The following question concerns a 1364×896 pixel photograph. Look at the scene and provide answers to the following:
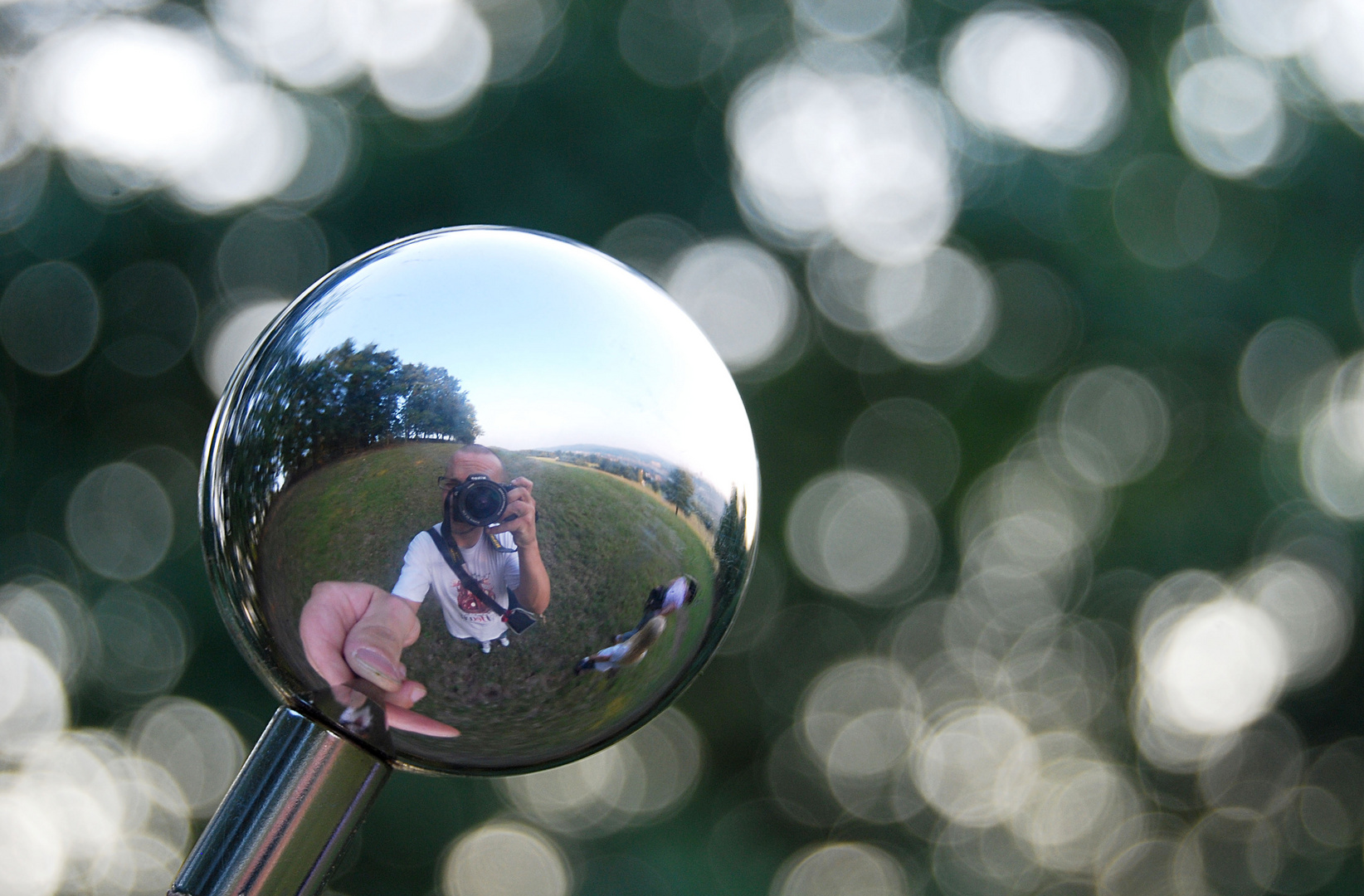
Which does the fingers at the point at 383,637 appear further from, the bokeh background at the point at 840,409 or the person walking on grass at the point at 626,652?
the bokeh background at the point at 840,409

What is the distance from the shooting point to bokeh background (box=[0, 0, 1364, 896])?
17.4 ft

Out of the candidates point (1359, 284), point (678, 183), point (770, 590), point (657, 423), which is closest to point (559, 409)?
point (657, 423)

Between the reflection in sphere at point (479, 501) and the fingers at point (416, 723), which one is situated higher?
the reflection in sphere at point (479, 501)

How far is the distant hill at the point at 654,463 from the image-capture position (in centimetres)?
61

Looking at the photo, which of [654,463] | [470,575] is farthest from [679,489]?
[470,575]

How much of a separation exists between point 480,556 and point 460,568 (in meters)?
0.01

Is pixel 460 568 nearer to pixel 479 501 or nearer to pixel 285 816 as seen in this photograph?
pixel 479 501

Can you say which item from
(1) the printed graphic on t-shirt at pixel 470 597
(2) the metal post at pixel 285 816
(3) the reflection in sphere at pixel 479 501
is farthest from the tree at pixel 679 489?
(2) the metal post at pixel 285 816

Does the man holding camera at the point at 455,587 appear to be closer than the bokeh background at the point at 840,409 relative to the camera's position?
Yes

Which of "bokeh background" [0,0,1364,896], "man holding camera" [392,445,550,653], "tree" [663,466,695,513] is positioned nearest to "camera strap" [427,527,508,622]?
"man holding camera" [392,445,550,653]

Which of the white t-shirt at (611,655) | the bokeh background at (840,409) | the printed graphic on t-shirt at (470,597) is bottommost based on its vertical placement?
the printed graphic on t-shirt at (470,597)

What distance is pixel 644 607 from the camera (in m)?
0.61

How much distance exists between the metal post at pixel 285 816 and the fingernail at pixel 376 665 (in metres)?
0.06

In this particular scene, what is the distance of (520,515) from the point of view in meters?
0.59
